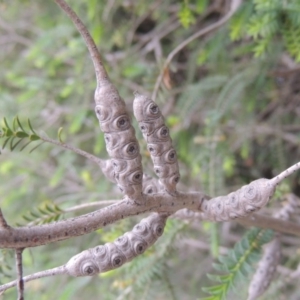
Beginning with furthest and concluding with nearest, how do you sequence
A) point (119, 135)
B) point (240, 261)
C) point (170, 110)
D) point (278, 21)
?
point (170, 110) < point (278, 21) < point (240, 261) < point (119, 135)

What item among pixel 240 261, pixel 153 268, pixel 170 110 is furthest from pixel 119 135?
pixel 170 110

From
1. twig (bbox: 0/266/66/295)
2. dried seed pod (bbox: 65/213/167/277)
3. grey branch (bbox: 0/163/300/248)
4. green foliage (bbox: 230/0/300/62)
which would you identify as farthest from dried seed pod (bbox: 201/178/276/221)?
green foliage (bbox: 230/0/300/62)

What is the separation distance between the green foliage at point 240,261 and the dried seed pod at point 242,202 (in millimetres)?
150

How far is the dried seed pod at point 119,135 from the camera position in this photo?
491 millimetres

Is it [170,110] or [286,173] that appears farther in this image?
[170,110]

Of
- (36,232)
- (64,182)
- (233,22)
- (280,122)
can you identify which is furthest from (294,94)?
(36,232)

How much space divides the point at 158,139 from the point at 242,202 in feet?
0.43

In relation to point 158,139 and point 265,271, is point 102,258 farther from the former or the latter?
point 265,271

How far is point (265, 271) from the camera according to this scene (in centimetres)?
77

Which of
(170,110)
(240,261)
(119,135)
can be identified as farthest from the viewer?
(170,110)

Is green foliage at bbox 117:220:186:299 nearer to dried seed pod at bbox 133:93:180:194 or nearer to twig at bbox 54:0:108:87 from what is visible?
dried seed pod at bbox 133:93:180:194

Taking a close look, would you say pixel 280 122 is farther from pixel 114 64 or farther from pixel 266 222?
pixel 266 222

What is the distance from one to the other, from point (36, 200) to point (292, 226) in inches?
45.8

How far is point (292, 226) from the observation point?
71 cm
